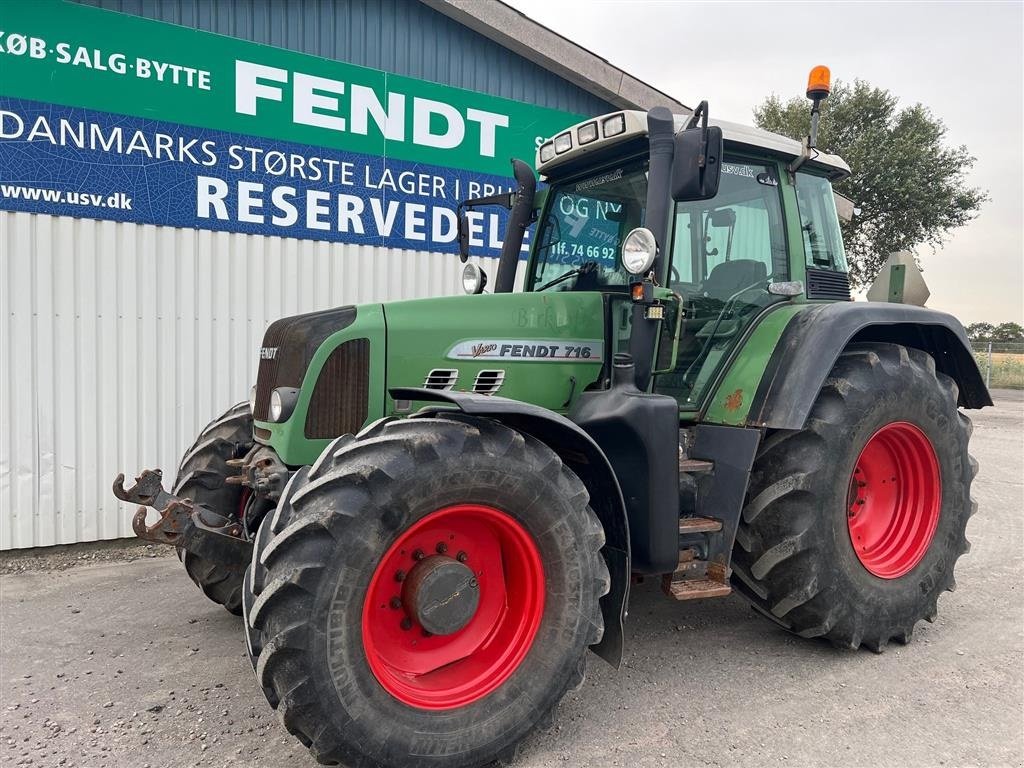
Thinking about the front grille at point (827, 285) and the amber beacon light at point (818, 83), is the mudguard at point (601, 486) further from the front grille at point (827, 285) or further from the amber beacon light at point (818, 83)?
the amber beacon light at point (818, 83)

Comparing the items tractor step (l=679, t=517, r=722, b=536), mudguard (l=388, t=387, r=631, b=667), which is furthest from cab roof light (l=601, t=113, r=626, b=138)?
tractor step (l=679, t=517, r=722, b=536)

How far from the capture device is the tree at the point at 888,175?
18.6 metres

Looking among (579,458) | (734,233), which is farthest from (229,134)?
(579,458)

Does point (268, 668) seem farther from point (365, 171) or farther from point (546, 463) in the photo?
point (365, 171)

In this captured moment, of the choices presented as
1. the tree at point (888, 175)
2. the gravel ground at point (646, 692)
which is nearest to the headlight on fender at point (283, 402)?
the gravel ground at point (646, 692)

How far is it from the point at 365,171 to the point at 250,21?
1.41m

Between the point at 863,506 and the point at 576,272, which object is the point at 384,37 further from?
the point at 863,506

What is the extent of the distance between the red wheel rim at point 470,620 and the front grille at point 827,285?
2374 millimetres

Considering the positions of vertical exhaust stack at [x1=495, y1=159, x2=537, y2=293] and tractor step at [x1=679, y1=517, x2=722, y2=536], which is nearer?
tractor step at [x1=679, y1=517, x2=722, y2=536]

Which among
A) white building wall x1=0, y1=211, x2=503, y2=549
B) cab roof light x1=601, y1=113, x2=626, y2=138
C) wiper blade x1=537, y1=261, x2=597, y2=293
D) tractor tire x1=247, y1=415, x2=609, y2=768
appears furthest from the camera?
white building wall x1=0, y1=211, x2=503, y2=549

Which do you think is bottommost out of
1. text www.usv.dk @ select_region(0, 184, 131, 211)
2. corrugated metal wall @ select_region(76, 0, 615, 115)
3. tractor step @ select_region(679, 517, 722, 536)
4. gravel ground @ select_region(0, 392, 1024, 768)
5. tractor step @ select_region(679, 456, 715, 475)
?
gravel ground @ select_region(0, 392, 1024, 768)

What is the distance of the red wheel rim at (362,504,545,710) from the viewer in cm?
279

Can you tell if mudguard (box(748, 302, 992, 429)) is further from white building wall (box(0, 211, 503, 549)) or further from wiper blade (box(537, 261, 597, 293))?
white building wall (box(0, 211, 503, 549))

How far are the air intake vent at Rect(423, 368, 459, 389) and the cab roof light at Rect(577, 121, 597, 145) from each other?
143cm
